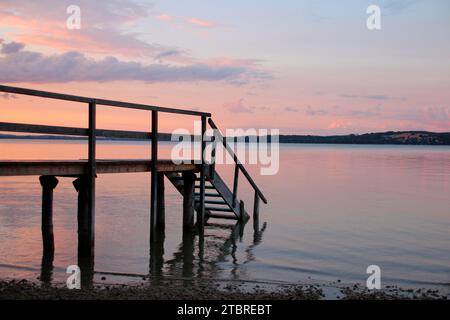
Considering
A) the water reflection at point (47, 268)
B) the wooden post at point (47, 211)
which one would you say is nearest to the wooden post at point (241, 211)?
the wooden post at point (47, 211)

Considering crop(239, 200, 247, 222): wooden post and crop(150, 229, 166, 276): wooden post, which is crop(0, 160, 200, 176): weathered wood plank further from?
crop(239, 200, 247, 222): wooden post

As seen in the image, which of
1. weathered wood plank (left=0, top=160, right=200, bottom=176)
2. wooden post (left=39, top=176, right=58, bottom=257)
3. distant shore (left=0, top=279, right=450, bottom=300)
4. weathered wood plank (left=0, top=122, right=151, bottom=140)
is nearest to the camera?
distant shore (left=0, top=279, right=450, bottom=300)

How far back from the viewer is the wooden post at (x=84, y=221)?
42.2 ft

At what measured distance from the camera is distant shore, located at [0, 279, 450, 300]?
913 centimetres

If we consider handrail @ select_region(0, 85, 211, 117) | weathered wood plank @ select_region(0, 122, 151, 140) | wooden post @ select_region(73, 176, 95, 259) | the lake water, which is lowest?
the lake water

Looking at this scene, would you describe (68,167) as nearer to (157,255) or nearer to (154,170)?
(154,170)

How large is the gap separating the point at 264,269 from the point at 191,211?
4.98 metres

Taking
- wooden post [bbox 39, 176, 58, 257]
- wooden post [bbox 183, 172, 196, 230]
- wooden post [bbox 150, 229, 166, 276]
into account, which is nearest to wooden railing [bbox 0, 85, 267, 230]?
wooden post [bbox 183, 172, 196, 230]

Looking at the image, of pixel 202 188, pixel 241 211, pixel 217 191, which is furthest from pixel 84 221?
pixel 241 211

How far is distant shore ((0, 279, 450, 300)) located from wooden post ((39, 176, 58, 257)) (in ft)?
9.55

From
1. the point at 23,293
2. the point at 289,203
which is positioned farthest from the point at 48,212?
the point at 289,203

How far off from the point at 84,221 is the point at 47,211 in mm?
1315
